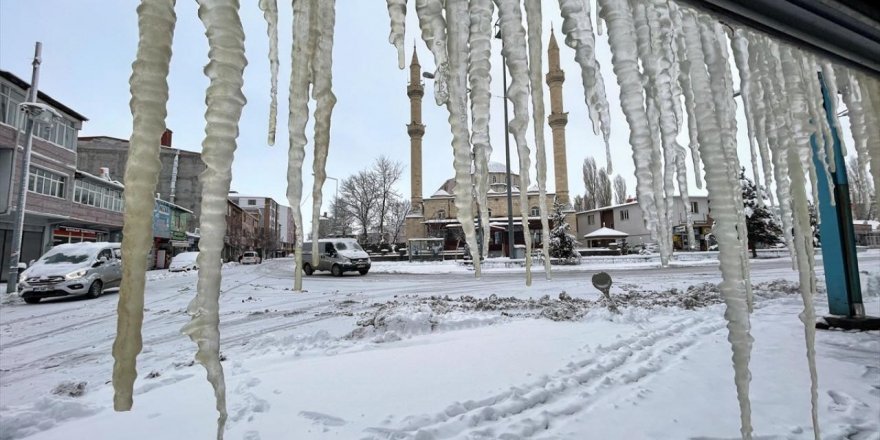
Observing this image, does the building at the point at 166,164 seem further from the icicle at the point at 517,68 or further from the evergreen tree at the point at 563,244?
the icicle at the point at 517,68

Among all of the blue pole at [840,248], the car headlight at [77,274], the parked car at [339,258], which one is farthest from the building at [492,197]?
the blue pole at [840,248]

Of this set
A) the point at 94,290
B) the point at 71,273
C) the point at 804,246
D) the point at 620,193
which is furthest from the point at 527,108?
the point at 620,193

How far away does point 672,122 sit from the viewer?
52.3 inches

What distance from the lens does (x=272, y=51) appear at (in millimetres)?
1071

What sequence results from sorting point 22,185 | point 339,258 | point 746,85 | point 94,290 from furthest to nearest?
point 339,258
point 22,185
point 94,290
point 746,85

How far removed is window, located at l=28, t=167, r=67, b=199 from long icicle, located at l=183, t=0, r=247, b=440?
2557 cm

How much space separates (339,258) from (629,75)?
61.3ft

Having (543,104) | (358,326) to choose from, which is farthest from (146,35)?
(358,326)

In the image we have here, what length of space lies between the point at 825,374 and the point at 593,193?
2073 inches

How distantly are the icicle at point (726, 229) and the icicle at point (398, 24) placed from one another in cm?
102

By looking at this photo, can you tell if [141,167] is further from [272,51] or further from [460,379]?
[460,379]

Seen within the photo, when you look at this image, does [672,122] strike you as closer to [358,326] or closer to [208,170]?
[208,170]

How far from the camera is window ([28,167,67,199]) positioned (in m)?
18.8

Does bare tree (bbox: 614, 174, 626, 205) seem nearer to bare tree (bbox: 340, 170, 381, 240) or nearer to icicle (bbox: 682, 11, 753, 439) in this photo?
bare tree (bbox: 340, 170, 381, 240)
